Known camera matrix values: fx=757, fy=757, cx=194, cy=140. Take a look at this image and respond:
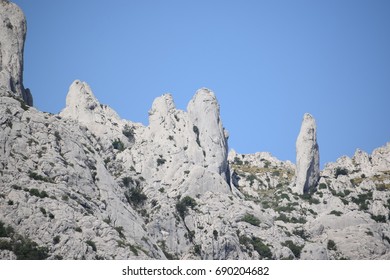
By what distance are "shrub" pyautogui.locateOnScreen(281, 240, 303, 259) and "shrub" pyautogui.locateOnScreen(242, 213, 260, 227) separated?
158 inches

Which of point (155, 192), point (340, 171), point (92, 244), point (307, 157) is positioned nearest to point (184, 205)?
point (155, 192)

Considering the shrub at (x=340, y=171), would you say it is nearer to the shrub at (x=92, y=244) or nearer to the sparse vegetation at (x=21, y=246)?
the shrub at (x=92, y=244)

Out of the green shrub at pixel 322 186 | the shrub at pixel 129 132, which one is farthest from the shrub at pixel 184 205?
the green shrub at pixel 322 186

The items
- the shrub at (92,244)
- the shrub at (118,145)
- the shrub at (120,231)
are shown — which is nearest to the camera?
the shrub at (92,244)

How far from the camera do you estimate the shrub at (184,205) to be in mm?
79188

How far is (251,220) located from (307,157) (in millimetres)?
30652

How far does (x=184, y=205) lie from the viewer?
8106 centimetres

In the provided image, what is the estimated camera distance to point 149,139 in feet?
331

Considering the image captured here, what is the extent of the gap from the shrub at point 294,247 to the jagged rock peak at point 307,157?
27333 mm

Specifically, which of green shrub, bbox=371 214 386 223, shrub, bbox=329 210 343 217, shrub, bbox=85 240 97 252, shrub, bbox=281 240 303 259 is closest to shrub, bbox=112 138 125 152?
shrub, bbox=281 240 303 259

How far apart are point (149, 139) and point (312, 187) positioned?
2536cm
